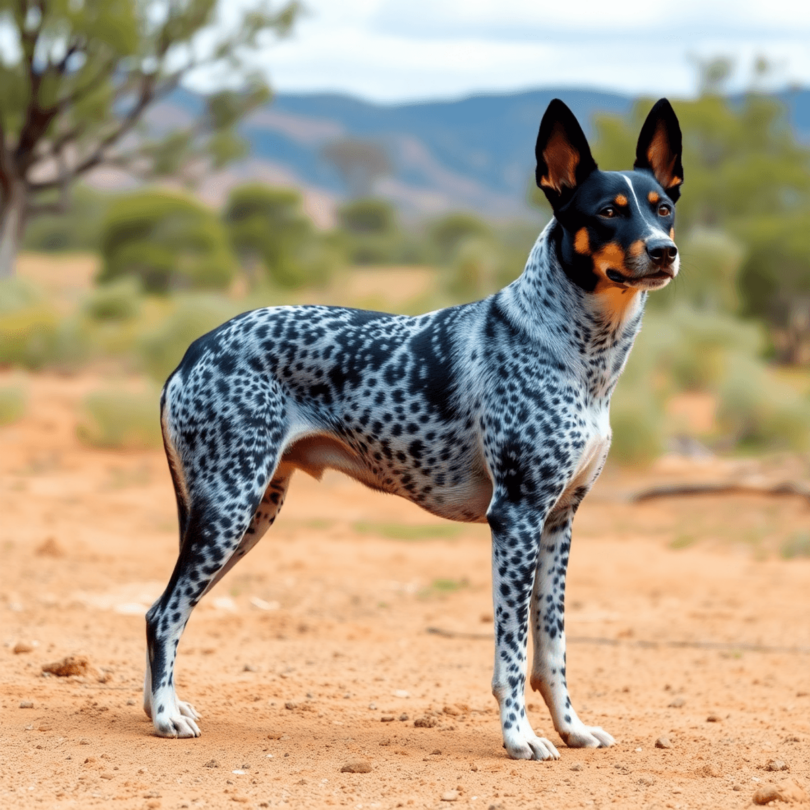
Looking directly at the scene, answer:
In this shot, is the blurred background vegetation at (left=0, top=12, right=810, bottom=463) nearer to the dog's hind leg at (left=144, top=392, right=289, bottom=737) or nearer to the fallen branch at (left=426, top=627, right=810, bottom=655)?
the dog's hind leg at (left=144, top=392, right=289, bottom=737)

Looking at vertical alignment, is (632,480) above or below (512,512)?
below

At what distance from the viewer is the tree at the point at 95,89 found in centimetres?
2595

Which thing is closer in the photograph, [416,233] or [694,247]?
[694,247]

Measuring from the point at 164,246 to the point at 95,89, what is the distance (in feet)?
35.1

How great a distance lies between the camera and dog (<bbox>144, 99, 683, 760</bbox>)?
4875 millimetres

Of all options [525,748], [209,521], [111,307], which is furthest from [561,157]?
[111,307]

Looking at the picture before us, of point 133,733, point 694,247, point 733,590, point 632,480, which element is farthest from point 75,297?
point 133,733

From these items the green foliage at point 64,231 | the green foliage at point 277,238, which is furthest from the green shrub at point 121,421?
the green foliage at point 64,231

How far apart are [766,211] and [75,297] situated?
21.7m

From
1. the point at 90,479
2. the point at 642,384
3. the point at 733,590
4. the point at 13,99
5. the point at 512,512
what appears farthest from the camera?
the point at 13,99

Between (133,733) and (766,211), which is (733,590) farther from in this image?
(766,211)

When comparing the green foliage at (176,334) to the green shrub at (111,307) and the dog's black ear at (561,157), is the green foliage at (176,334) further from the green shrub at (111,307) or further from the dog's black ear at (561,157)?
the dog's black ear at (561,157)

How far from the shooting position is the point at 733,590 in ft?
31.0

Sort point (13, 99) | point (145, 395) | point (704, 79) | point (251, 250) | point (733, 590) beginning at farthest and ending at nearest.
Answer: point (251, 250)
point (704, 79)
point (13, 99)
point (145, 395)
point (733, 590)
